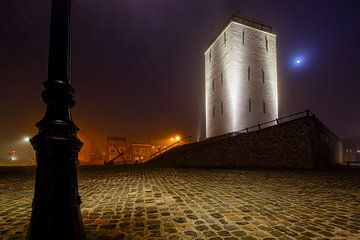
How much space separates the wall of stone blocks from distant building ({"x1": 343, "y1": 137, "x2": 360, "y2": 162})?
71.5 metres

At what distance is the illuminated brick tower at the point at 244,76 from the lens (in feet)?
83.4

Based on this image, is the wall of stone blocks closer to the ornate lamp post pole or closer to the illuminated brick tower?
the illuminated brick tower

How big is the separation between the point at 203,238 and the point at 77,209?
1.77 metres

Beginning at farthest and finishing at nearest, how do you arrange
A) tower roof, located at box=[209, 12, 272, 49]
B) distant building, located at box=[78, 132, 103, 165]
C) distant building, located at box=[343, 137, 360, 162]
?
distant building, located at box=[343, 137, 360, 162]
distant building, located at box=[78, 132, 103, 165]
tower roof, located at box=[209, 12, 272, 49]

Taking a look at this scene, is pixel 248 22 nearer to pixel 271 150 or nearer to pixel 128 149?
pixel 271 150

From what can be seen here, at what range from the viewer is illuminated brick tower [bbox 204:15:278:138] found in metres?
25.4

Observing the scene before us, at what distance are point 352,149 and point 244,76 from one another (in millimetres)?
76820

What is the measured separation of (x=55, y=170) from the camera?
1.94 metres

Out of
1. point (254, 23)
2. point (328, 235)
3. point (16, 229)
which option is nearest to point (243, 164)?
point (328, 235)

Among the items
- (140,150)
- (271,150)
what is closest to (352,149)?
(140,150)

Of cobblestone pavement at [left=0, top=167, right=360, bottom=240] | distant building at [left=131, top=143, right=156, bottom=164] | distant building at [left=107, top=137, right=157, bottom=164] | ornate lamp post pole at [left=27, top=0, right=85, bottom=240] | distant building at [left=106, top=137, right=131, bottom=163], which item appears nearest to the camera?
ornate lamp post pole at [left=27, top=0, right=85, bottom=240]

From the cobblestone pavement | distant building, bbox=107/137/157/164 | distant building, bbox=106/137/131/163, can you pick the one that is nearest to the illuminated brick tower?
the cobblestone pavement

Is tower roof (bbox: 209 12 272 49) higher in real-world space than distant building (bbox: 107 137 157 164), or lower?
higher

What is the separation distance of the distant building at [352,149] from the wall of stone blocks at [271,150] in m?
71.5
